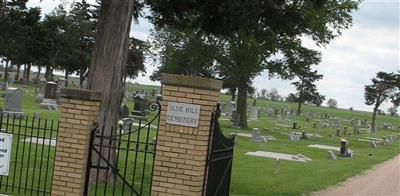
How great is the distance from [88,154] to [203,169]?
1.67m

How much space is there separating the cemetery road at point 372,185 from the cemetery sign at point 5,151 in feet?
24.6

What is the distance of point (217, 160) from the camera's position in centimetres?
818

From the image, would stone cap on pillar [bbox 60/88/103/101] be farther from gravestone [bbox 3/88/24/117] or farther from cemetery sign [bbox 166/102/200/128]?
gravestone [bbox 3/88/24/117]

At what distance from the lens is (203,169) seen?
25.0ft

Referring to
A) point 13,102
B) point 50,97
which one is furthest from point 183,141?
point 50,97

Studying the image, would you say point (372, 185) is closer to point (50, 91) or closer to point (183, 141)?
point (183, 141)

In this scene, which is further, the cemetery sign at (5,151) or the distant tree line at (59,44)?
the distant tree line at (59,44)

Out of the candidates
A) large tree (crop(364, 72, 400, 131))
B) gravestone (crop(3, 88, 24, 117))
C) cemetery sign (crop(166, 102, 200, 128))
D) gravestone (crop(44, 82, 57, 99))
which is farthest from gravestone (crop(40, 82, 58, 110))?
large tree (crop(364, 72, 400, 131))

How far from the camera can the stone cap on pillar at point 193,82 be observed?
25.0ft

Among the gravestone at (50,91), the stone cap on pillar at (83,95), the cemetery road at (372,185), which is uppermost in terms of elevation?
the stone cap on pillar at (83,95)

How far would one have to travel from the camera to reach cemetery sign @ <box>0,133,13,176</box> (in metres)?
8.20

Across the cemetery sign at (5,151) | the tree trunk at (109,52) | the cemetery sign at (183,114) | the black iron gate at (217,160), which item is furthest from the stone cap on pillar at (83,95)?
the tree trunk at (109,52)

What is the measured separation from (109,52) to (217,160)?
3.97 meters

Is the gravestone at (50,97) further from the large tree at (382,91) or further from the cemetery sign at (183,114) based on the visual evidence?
the large tree at (382,91)
